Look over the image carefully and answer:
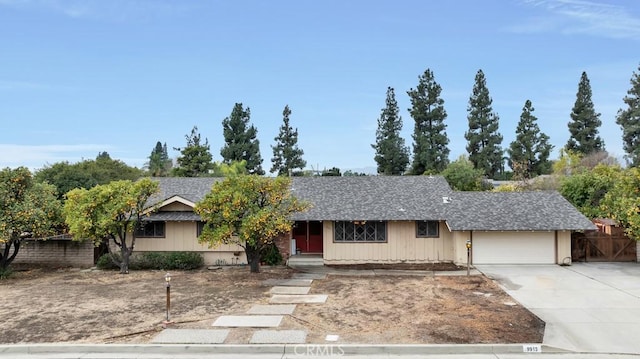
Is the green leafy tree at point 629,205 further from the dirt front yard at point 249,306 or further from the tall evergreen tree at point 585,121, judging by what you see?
the tall evergreen tree at point 585,121

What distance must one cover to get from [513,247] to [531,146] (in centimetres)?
3753

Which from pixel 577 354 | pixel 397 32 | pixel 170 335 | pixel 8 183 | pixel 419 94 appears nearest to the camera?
pixel 577 354

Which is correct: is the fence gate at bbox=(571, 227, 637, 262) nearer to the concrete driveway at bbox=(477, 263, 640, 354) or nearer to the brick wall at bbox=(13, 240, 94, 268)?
the concrete driveway at bbox=(477, 263, 640, 354)

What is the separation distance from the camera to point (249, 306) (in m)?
13.0

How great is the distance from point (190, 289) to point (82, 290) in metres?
→ 3.72

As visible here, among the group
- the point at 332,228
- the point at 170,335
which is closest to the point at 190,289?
the point at 170,335

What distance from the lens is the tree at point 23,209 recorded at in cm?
1706

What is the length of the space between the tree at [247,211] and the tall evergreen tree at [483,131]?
42.7m

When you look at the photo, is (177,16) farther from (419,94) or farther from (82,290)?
(419,94)

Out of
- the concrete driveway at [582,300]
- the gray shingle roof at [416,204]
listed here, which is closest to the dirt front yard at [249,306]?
the concrete driveway at [582,300]

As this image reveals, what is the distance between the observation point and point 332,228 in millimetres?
21188

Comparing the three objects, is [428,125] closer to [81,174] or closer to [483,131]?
[483,131]

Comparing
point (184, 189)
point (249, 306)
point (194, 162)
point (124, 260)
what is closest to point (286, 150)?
point (194, 162)

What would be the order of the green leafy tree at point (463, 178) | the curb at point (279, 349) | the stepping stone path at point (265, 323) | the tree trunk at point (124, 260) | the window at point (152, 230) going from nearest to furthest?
the curb at point (279, 349)
the stepping stone path at point (265, 323)
the tree trunk at point (124, 260)
the window at point (152, 230)
the green leafy tree at point (463, 178)
